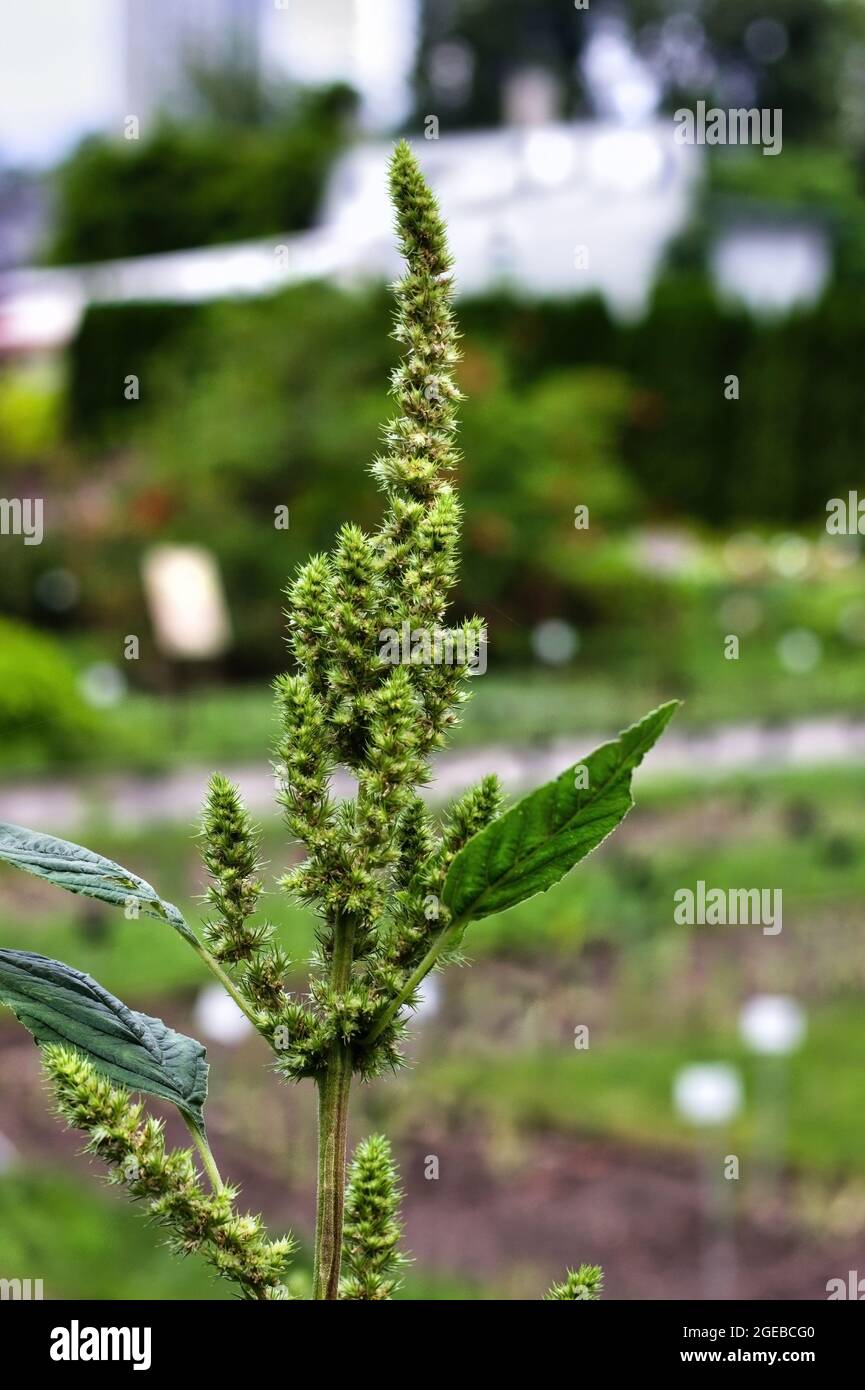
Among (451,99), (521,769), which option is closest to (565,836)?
(521,769)

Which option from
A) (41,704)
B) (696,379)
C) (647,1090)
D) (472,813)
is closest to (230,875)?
(472,813)

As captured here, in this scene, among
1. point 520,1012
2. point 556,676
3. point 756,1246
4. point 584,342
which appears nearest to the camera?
point 756,1246

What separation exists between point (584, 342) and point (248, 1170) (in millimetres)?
13341

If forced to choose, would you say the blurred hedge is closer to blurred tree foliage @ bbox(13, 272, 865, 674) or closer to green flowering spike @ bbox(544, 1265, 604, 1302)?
blurred tree foliage @ bbox(13, 272, 865, 674)

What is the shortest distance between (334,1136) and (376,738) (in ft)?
0.61

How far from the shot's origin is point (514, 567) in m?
13.6

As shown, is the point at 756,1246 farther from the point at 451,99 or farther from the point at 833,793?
the point at 451,99

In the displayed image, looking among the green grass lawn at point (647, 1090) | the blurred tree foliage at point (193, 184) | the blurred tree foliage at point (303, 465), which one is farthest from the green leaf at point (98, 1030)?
the blurred tree foliage at point (193, 184)

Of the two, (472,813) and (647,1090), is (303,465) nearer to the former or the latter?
(647,1090)

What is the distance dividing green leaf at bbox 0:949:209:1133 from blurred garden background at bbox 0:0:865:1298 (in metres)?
0.19

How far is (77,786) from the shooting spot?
10.2 metres

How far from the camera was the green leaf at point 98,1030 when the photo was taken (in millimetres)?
708

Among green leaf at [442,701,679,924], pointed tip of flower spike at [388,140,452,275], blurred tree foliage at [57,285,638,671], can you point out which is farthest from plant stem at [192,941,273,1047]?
blurred tree foliage at [57,285,638,671]
